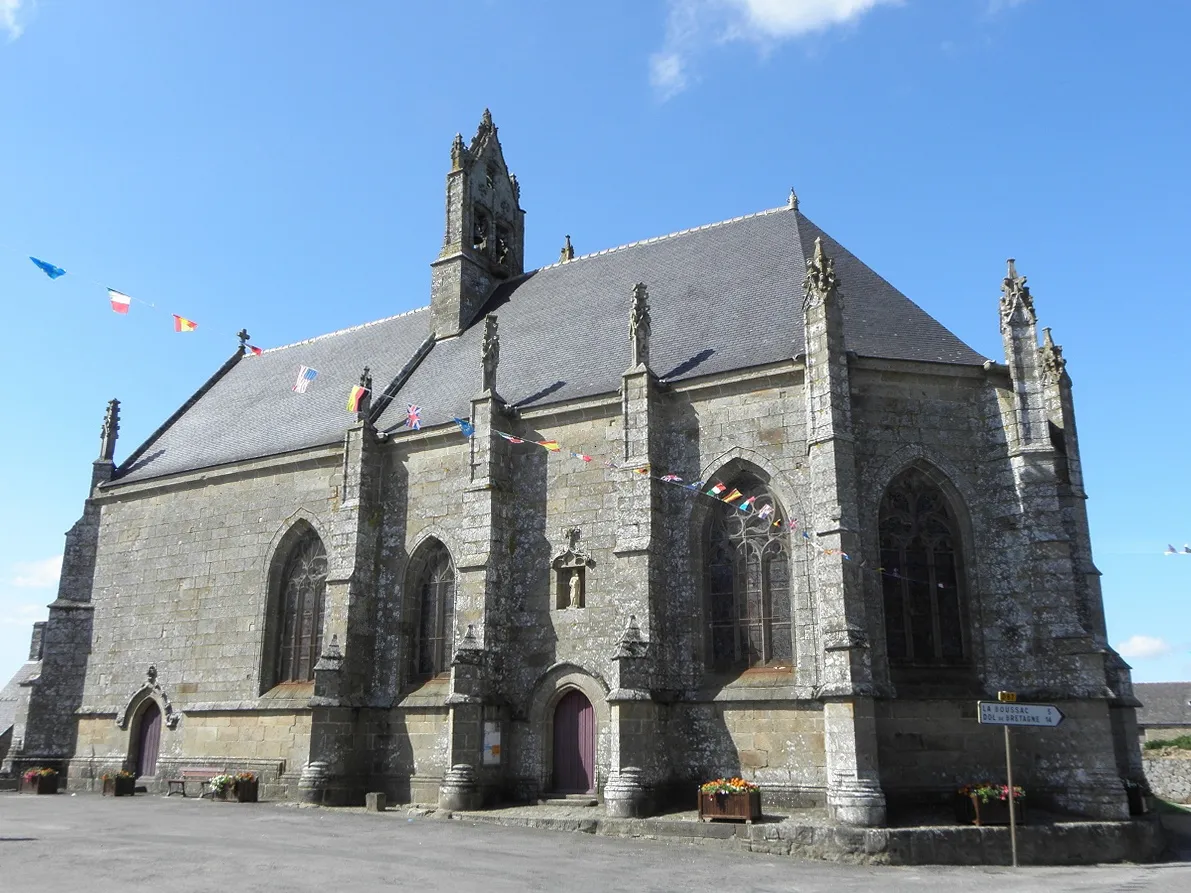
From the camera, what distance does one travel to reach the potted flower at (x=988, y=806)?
44.9 ft

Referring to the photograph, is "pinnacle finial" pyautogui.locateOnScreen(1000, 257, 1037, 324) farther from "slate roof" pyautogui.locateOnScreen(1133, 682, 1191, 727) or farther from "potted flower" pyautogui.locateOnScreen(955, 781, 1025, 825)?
"slate roof" pyautogui.locateOnScreen(1133, 682, 1191, 727)

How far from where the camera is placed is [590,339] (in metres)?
20.5

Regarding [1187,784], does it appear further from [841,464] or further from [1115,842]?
[841,464]

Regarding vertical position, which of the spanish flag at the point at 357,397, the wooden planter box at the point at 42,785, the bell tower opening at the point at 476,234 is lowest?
the wooden planter box at the point at 42,785

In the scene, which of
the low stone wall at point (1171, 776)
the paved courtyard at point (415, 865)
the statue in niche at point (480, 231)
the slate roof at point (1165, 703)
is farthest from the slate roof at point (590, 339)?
the slate roof at point (1165, 703)

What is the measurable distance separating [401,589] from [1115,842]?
12.4m

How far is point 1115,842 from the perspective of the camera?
13570mm

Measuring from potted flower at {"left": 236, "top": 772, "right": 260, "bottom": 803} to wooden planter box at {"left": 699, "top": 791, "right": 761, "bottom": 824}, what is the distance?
31.2 feet

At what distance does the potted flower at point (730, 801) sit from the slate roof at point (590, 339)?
6674 mm

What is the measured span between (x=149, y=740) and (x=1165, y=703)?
44457 mm

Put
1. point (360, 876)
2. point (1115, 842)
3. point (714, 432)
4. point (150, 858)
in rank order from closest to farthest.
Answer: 1. point (360, 876)
2. point (150, 858)
3. point (1115, 842)
4. point (714, 432)

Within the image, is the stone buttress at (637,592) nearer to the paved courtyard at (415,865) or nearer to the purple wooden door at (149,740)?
the paved courtyard at (415,865)

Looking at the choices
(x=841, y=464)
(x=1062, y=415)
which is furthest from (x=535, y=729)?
(x=1062, y=415)

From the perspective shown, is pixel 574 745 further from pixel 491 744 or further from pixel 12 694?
pixel 12 694
